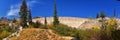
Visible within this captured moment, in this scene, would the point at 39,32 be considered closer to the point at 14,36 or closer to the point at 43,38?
the point at 43,38

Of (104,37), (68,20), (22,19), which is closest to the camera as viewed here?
(104,37)

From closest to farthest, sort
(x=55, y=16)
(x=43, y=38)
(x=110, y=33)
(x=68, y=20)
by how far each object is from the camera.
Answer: (x=43, y=38) → (x=110, y=33) → (x=55, y=16) → (x=68, y=20)

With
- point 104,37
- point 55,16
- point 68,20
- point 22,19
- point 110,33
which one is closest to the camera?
point 104,37

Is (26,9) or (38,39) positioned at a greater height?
(26,9)

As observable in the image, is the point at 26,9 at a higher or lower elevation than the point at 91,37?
higher

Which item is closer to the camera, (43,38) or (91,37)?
(43,38)

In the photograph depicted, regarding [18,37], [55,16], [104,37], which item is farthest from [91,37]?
[55,16]

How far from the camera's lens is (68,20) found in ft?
347

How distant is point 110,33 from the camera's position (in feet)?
105

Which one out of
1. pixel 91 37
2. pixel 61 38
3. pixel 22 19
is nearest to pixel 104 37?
pixel 91 37

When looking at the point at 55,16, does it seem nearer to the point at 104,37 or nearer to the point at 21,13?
the point at 21,13

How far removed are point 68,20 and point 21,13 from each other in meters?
37.0

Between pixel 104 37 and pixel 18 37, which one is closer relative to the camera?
pixel 18 37

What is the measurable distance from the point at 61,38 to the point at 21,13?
45413 millimetres
